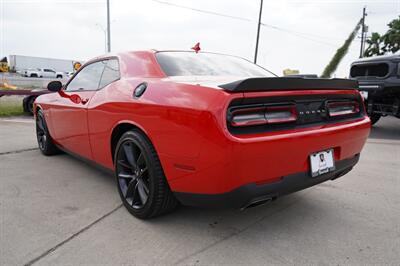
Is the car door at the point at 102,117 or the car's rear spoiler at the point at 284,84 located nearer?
the car's rear spoiler at the point at 284,84

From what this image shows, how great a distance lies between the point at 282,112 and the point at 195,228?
107 cm

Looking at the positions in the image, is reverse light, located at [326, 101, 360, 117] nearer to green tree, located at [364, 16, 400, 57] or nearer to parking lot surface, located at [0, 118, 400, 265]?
parking lot surface, located at [0, 118, 400, 265]

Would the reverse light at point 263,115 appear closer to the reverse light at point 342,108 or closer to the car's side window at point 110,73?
the reverse light at point 342,108

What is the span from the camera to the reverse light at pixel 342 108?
242 cm

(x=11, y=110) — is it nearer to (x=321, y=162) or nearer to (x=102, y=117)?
(x=102, y=117)

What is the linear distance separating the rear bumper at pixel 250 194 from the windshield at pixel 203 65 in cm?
98

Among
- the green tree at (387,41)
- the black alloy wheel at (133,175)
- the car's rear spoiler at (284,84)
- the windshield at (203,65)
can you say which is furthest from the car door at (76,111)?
the green tree at (387,41)

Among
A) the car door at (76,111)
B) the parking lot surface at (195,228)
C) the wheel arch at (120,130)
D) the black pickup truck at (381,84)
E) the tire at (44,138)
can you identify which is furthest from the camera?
the black pickup truck at (381,84)

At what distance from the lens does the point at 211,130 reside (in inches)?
71.3

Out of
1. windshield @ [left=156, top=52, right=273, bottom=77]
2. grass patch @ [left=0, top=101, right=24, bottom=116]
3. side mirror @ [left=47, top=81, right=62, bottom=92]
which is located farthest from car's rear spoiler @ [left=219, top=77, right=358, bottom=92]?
grass patch @ [left=0, top=101, right=24, bottom=116]

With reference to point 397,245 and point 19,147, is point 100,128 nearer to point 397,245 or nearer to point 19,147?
point 397,245

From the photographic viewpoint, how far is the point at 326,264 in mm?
1924

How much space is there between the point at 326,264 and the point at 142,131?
4.98 ft

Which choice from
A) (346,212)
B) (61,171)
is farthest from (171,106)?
(61,171)
